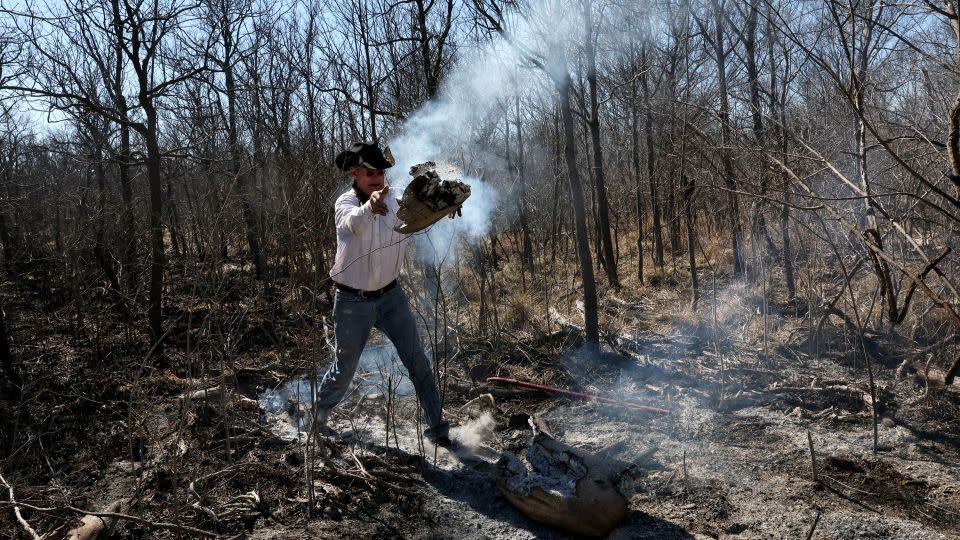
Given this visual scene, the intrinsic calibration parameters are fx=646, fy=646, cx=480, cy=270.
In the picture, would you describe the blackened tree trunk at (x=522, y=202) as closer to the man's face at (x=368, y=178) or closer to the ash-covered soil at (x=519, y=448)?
the ash-covered soil at (x=519, y=448)

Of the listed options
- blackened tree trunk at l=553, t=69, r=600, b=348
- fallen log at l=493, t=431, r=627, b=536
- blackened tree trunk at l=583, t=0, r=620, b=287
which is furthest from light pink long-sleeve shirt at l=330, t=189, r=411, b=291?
blackened tree trunk at l=583, t=0, r=620, b=287

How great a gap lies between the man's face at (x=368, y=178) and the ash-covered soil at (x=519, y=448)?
0.96 metres

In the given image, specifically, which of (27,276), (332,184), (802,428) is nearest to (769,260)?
(802,428)

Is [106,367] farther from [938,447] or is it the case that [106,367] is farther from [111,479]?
[938,447]

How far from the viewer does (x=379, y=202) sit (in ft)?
11.5

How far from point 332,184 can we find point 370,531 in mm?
5969

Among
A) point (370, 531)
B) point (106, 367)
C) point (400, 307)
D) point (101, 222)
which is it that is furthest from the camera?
point (101, 222)

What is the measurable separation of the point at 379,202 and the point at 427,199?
35 cm

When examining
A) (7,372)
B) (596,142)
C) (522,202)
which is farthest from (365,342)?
(522,202)

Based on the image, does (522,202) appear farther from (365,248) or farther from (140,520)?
(140,520)

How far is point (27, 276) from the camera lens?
12.1 meters

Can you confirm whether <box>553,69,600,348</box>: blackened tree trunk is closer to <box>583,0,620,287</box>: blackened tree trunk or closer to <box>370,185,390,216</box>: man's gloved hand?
<box>583,0,620,287</box>: blackened tree trunk

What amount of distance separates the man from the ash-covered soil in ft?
0.82

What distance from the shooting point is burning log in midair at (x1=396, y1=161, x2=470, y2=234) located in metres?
3.26
